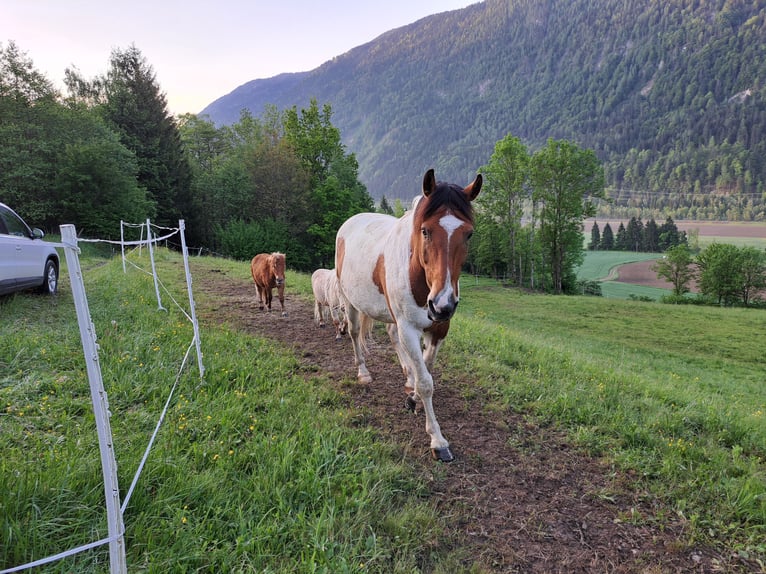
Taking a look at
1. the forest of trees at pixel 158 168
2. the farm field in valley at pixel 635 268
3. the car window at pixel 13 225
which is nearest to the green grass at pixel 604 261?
the farm field in valley at pixel 635 268

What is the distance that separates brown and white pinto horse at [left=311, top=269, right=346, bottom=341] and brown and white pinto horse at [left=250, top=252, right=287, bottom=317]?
3.44 feet

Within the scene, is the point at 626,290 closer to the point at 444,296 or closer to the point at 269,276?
the point at 269,276

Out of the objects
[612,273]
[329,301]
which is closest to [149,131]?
[329,301]

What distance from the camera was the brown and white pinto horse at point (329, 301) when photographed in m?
7.57

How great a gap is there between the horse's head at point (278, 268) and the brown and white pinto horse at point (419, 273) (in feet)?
14.0

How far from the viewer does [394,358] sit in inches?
254

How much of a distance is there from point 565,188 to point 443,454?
134ft

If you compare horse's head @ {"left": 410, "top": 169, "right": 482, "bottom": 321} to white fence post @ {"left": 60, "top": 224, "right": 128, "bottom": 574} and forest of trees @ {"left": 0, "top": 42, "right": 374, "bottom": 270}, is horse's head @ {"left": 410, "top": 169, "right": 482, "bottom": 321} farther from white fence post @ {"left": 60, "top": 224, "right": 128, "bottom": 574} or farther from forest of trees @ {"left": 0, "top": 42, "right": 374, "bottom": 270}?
forest of trees @ {"left": 0, "top": 42, "right": 374, "bottom": 270}

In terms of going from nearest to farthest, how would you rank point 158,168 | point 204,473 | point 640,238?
point 204,473
point 158,168
point 640,238

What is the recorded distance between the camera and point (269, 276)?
9.70 metres

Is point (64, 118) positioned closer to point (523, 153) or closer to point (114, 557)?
point (114, 557)

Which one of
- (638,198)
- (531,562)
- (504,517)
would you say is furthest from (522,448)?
(638,198)

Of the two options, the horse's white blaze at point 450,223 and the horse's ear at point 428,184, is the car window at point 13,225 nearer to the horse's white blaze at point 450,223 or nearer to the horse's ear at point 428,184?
the horse's ear at point 428,184

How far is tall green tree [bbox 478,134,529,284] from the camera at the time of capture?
125 ft
